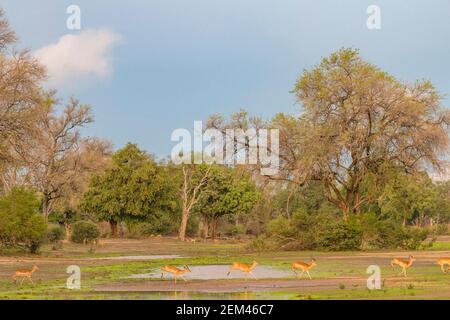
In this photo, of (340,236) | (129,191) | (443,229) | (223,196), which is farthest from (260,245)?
(443,229)

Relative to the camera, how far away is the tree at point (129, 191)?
90250mm

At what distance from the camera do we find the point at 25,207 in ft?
151

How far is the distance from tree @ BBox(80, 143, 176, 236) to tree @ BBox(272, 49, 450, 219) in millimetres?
37405

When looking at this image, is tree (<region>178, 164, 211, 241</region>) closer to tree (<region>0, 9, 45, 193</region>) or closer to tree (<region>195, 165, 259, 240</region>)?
tree (<region>195, 165, 259, 240</region>)

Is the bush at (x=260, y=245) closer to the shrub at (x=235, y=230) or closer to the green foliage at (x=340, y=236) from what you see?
the green foliage at (x=340, y=236)

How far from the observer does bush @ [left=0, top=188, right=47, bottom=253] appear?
45.0 m

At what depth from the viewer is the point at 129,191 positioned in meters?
90.4

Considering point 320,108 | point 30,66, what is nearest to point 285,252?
point 320,108

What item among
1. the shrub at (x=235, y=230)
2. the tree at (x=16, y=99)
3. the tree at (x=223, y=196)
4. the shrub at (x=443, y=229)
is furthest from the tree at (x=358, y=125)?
the shrub at (x=235, y=230)

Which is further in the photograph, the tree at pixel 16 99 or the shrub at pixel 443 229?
the shrub at pixel 443 229

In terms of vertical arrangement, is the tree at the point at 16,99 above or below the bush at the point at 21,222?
above

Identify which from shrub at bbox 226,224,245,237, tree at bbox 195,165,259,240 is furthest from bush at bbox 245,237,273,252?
shrub at bbox 226,224,245,237

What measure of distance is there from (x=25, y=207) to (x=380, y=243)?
77.2ft

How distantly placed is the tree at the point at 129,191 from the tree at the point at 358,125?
37.4 metres
